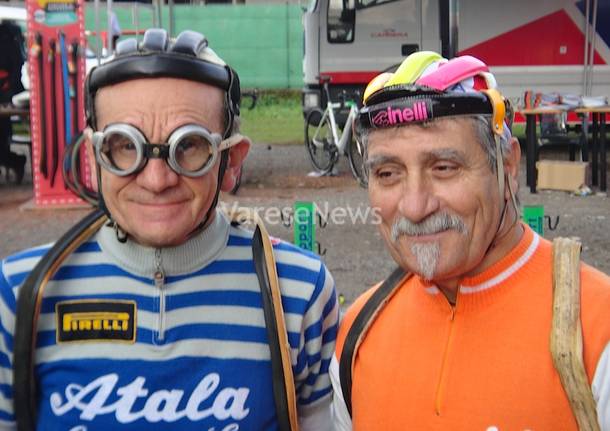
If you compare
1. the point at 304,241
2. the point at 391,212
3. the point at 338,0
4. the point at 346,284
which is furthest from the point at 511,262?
the point at 338,0

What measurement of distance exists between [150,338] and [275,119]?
20914 millimetres

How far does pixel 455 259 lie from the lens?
1.81 m

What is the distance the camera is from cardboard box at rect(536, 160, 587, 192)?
32.8 feet

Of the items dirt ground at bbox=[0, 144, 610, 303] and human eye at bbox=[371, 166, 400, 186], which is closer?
human eye at bbox=[371, 166, 400, 186]

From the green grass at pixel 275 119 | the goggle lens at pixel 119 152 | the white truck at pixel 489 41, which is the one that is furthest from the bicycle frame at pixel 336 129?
the goggle lens at pixel 119 152

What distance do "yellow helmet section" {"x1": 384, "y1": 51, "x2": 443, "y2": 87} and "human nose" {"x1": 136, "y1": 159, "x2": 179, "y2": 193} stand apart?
54 centimetres

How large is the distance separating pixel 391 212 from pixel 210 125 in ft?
1.53

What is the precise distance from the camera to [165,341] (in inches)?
73.5

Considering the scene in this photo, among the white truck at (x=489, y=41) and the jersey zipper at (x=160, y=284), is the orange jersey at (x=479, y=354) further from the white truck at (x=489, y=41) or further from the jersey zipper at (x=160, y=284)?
the white truck at (x=489, y=41)

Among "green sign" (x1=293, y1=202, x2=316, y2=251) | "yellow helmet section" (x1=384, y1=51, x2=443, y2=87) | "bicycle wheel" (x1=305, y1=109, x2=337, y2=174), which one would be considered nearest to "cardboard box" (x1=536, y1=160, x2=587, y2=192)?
"bicycle wheel" (x1=305, y1=109, x2=337, y2=174)

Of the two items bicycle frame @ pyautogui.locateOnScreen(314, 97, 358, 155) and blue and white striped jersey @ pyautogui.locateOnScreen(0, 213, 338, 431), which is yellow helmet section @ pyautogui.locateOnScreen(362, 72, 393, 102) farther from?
bicycle frame @ pyautogui.locateOnScreen(314, 97, 358, 155)

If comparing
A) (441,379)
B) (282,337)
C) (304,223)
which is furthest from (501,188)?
(304,223)

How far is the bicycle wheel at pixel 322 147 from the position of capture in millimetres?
12000

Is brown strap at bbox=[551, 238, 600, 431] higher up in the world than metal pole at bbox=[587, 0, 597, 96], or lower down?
lower down
